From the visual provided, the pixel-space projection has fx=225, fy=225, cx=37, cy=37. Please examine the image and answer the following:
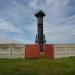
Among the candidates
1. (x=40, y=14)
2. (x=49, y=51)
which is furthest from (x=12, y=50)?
(x=40, y=14)

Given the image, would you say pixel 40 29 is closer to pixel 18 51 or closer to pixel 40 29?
pixel 40 29

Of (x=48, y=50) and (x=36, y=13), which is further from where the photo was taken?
(x=36, y=13)

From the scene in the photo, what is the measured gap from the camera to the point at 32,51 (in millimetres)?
28938

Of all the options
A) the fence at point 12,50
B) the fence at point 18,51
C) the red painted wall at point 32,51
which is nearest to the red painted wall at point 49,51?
the fence at point 18,51

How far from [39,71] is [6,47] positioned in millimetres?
14693

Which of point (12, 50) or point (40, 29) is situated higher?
point (40, 29)

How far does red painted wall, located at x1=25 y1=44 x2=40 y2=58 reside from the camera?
28783 millimetres

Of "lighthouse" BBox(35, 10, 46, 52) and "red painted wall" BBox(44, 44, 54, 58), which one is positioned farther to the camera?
"lighthouse" BBox(35, 10, 46, 52)

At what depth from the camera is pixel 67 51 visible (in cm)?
Answer: 3086

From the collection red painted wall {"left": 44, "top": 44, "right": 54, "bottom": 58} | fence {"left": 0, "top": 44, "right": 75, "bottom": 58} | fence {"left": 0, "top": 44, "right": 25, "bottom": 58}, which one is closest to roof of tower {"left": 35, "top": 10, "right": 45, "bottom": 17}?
red painted wall {"left": 44, "top": 44, "right": 54, "bottom": 58}

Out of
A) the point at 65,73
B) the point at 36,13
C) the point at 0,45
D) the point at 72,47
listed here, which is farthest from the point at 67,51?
the point at 65,73

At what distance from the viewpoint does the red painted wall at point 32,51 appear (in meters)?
28.8

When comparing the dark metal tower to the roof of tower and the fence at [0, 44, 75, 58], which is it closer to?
the roof of tower

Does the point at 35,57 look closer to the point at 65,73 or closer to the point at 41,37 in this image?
the point at 41,37
